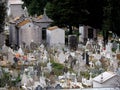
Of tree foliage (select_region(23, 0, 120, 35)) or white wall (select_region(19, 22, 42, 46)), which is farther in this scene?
tree foliage (select_region(23, 0, 120, 35))

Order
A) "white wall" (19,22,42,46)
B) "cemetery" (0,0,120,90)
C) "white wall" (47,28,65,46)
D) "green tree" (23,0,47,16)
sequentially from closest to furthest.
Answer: "cemetery" (0,0,120,90), "white wall" (47,28,65,46), "white wall" (19,22,42,46), "green tree" (23,0,47,16)

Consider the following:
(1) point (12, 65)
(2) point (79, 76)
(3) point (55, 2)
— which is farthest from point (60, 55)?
(3) point (55, 2)

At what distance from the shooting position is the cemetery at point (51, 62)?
636 inches

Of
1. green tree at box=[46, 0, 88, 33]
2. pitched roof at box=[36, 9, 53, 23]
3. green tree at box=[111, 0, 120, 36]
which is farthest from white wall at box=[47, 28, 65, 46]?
green tree at box=[111, 0, 120, 36]

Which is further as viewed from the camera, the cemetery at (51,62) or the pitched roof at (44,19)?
the pitched roof at (44,19)

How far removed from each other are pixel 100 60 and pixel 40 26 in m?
9.02

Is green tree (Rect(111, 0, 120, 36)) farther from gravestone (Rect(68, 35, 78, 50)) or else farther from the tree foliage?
gravestone (Rect(68, 35, 78, 50))

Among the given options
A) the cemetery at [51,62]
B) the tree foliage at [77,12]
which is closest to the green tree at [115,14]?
the tree foliage at [77,12]

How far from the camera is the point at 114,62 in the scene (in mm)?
19766

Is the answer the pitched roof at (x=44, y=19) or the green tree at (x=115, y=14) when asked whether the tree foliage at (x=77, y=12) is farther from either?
the green tree at (x=115, y=14)

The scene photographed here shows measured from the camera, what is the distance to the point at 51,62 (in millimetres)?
21016

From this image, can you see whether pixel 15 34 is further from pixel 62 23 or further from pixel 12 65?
pixel 12 65

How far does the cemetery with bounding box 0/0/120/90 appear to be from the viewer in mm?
16156

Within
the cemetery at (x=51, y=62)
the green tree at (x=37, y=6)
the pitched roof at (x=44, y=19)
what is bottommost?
the cemetery at (x=51, y=62)
